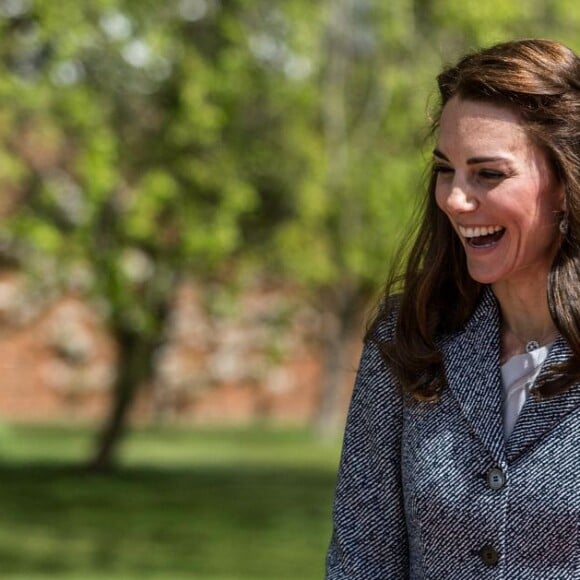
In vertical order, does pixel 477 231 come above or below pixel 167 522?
below

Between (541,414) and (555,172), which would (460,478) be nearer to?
(541,414)

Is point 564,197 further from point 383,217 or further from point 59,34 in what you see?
point 383,217

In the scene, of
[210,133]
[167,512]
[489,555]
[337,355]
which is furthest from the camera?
[337,355]

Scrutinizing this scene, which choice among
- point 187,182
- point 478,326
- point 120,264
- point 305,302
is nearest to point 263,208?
point 187,182

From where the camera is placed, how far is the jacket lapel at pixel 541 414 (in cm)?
242

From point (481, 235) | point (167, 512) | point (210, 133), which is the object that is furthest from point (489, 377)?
point (167, 512)

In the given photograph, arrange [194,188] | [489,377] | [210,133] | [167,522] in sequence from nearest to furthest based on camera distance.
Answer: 1. [489,377]
2. [210,133]
3. [194,188]
4. [167,522]

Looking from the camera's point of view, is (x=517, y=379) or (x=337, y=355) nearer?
(x=517, y=379)

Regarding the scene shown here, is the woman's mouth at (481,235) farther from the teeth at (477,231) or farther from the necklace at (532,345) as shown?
the necklace at (532,345)

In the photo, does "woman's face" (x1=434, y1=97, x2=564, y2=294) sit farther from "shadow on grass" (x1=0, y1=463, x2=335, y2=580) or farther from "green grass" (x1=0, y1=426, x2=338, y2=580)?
"green grass" (x1=0, y1=426, x2=338, y2=580)

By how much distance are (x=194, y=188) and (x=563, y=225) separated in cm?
1400

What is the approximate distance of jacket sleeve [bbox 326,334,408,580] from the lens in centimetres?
255

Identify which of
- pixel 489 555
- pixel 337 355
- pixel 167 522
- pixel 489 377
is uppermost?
pixel 337 355

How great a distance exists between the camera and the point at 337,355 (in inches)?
Result: 1188
